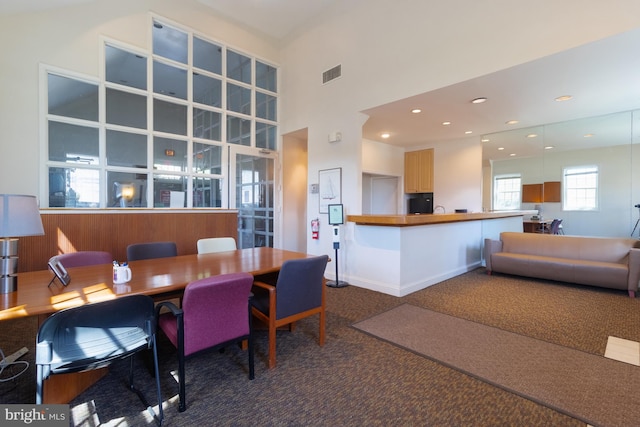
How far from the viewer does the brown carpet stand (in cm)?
182

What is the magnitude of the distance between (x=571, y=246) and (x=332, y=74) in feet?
15.9

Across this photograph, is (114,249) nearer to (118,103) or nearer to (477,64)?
(118,103)

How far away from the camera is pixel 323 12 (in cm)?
503

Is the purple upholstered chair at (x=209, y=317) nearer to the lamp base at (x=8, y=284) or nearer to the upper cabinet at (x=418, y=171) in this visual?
the lamp base at (x=8, y=284)

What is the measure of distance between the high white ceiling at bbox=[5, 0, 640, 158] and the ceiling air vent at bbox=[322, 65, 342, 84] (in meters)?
0.91

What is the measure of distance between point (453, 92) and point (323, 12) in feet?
9.11

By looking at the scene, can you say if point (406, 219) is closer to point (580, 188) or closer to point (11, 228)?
point (11, 228)

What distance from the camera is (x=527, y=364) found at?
2.28m

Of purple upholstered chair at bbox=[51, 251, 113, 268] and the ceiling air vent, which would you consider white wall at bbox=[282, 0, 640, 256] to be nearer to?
the ceiling air vent

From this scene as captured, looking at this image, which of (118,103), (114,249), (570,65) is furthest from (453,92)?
(114,249)

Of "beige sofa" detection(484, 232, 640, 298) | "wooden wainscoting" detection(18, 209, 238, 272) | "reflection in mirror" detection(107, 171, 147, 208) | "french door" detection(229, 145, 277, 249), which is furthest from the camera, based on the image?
"french door" detection(229, 145, 277, 249)

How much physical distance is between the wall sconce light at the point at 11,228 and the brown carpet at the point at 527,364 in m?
2.67

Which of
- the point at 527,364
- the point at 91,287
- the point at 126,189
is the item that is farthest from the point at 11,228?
the point at 527,364

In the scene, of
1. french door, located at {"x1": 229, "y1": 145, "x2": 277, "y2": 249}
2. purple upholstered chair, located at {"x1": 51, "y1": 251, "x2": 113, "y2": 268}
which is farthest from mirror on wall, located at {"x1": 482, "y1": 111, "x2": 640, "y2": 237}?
purple upholstered chair, located at {"x1": 51, "y1": 251, "x2": 113, "y2": 268}
